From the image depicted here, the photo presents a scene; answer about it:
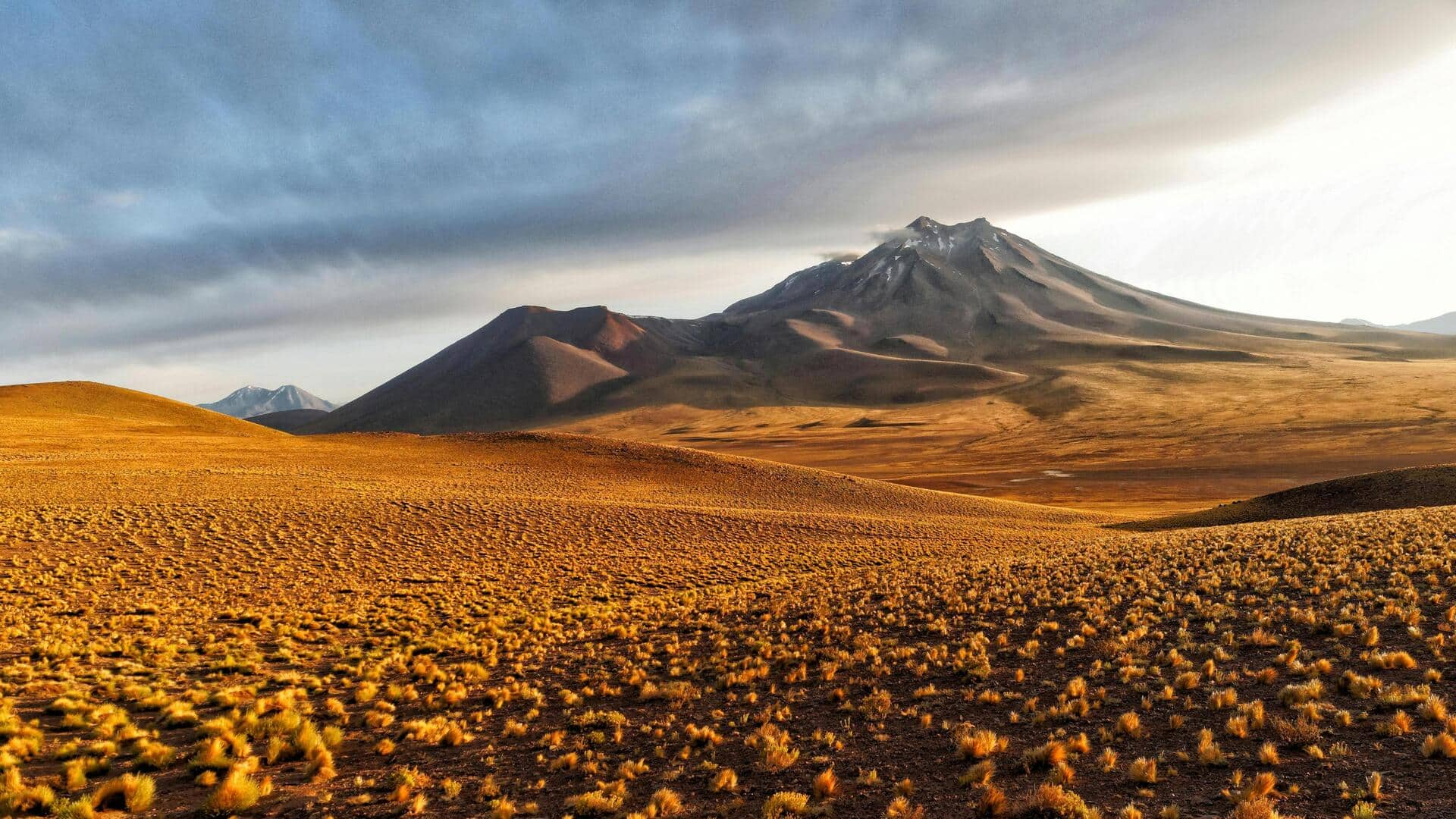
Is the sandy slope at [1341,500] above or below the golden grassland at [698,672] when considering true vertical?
below

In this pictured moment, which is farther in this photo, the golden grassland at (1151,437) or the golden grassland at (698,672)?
the golden grassland at (1151,437)

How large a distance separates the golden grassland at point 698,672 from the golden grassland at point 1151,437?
44015mm

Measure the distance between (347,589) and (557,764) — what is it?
50.9ft

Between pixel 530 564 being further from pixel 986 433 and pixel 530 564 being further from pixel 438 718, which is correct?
pixel 986 433

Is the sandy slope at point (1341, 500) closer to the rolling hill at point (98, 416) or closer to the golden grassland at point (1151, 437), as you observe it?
the golden grassland at point (1151, 437)

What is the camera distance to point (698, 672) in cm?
1310

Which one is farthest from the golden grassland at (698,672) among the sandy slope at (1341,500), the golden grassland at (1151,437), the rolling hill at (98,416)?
the golden grassland at (1151,437)

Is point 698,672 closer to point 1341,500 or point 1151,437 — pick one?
point 1341,500

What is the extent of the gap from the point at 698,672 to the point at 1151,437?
125m

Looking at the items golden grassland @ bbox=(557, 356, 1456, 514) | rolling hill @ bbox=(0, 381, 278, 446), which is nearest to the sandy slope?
golden grassland @ bbox=(557, 356, 1456, 514)

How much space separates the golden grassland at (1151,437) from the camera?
2813 inches

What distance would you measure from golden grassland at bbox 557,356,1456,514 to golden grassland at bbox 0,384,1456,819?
144ft

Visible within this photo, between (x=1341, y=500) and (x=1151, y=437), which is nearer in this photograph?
(x=1341, y=500)

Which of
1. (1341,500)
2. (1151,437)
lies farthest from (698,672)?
(1151,437)
